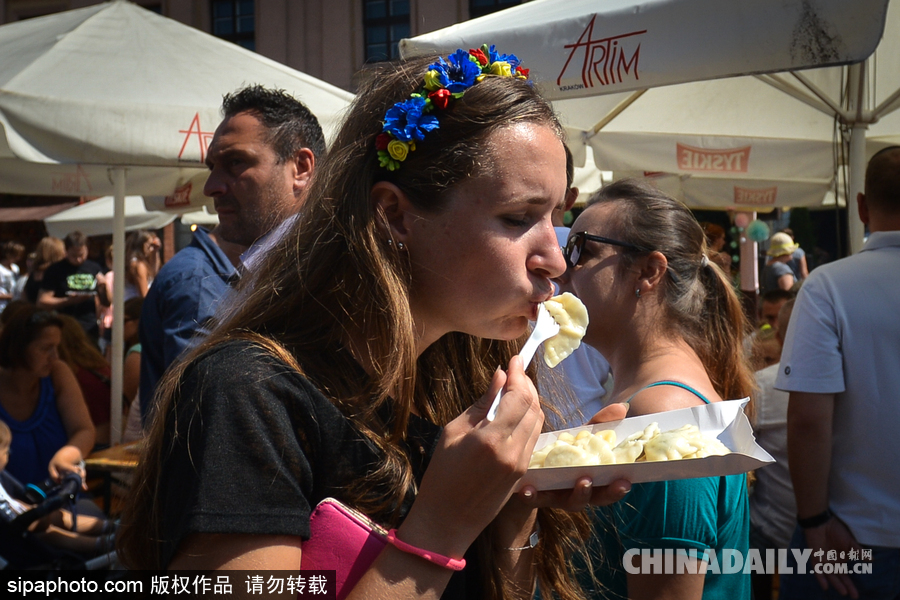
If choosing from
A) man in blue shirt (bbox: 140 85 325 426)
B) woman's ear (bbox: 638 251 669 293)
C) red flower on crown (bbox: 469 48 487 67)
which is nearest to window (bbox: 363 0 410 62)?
man in blue shirt (bbox: 140 85 325 426)

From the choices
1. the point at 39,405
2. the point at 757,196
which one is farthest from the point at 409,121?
the point at 757,196

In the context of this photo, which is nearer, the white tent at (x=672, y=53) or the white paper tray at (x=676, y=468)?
the white paper tray at (x=676, y=468)

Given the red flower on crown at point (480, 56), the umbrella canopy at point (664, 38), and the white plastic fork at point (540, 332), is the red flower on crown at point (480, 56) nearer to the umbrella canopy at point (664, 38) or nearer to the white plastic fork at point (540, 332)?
the white plastic fork at point (540, 332)

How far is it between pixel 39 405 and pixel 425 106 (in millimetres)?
3811

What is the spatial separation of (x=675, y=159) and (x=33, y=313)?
444 cm

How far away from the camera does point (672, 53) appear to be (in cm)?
288

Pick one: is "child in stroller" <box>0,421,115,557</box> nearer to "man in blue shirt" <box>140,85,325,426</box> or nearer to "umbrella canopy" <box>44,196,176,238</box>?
"man in blue shirt" <box>140,85,325,426</box>

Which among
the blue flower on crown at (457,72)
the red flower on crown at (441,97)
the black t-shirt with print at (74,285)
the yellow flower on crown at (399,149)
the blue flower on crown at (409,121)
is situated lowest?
the black t-shirt with print at (74,285)

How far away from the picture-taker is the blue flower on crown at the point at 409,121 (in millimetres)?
1305

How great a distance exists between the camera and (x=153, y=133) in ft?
12.7

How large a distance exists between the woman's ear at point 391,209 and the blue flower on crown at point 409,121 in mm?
91

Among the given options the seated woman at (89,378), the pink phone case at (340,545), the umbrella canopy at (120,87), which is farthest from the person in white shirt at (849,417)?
the seated woman at (89,378)

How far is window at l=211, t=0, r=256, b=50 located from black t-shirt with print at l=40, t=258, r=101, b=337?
37.3ft

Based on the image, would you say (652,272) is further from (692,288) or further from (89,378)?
(89,378)
